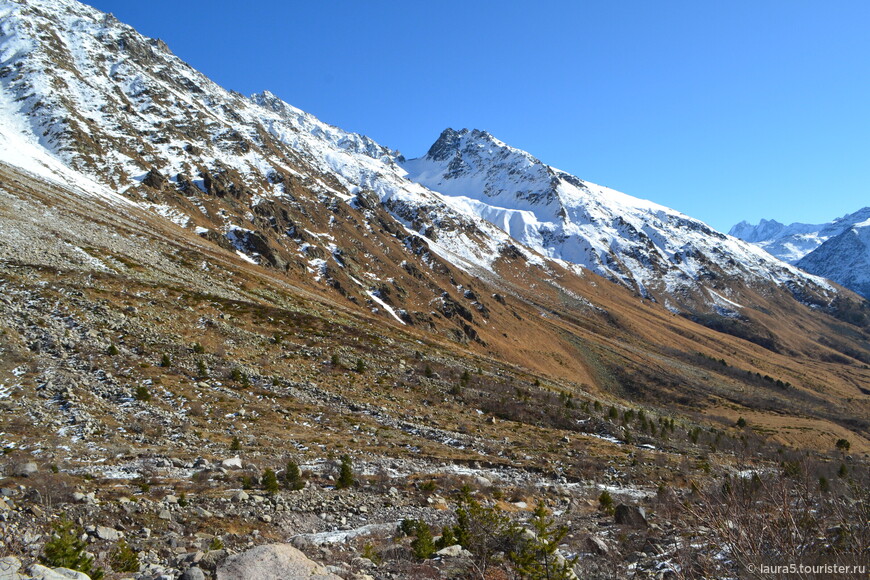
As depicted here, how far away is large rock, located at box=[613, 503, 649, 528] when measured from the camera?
14711mm

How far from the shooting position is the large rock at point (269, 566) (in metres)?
7.83

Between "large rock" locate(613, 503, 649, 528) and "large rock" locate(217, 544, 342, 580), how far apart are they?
10696 millimetres

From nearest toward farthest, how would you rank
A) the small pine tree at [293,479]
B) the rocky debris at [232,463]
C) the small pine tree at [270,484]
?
the small pine tree at [270,484] < the small pine tree at [293,479] < the rocky debris at [232,463]

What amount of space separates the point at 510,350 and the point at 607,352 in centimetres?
2694

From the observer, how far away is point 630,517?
14953 millimetres

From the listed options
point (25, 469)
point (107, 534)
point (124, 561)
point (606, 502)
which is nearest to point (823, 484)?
point (606, 502)

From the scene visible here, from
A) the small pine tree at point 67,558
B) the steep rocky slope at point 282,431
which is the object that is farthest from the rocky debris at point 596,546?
the small pine tree at point 67,558

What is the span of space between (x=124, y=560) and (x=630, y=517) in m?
14.0

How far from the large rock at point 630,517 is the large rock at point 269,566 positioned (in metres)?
10.7

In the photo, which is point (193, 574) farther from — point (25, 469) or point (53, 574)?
point (25, 469)

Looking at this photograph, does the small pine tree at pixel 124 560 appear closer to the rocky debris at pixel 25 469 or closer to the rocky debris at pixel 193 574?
the rocky debris at pixel 193 574

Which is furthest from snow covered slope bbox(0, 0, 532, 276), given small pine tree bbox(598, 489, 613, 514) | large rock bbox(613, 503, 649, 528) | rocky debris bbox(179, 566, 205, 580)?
large rock bbox(613, 503, 649, 528)

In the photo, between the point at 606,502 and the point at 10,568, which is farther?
the point at 606,502

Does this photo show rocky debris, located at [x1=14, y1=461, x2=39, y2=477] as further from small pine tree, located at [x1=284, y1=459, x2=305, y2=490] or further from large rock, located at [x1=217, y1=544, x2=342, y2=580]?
large rock, located at [x1=217, y1=544, x2=342, y2=580]
